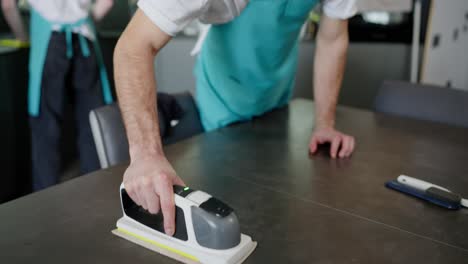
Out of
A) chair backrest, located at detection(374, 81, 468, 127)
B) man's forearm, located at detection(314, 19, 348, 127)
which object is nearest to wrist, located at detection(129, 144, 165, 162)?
man's forearm, located at detection(314, 19, 348, 127)

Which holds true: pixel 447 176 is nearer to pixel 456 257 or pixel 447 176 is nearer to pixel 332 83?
pixel 456 257

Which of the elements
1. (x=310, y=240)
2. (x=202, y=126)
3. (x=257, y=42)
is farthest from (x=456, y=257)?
(x=202, y=126)

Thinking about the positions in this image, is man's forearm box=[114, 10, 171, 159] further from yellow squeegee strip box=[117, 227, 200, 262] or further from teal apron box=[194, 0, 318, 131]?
teal apron box=[194, 0, 318, 131]

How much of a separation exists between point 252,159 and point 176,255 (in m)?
0.43

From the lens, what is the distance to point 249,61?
4.08 feet

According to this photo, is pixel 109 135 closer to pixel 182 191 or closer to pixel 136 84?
pixel 136 84

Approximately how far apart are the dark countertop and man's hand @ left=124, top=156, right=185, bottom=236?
65 millimetres

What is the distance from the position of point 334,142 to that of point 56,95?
4.72 feet

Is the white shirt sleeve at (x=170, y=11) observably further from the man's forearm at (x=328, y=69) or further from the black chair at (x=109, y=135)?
the man's forearm at (x=328, y=69)

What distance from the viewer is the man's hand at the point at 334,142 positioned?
1074 millimetres

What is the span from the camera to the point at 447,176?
3.16 feet

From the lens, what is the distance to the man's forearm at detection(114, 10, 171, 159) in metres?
0.80

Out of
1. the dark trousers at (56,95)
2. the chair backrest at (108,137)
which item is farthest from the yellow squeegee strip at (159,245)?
the dark trousers at (56,95)

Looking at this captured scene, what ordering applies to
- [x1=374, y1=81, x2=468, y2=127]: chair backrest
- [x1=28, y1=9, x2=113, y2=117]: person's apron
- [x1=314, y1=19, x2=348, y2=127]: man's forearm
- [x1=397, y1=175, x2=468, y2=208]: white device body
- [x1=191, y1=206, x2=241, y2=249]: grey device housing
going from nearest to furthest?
[x1=191, y1=206, x2=241, y2=249]: grey device housing, [x1=397, y1=175, x2=468, y2=208]: white device body, [x1=314, y1=19, x2=348, y2=127]: man's forearm, [x1=374, y1=81, x2=468, y2=127]: chair backrest, [x1=28, y1=9, x2=113, y2=117]: person's apron
